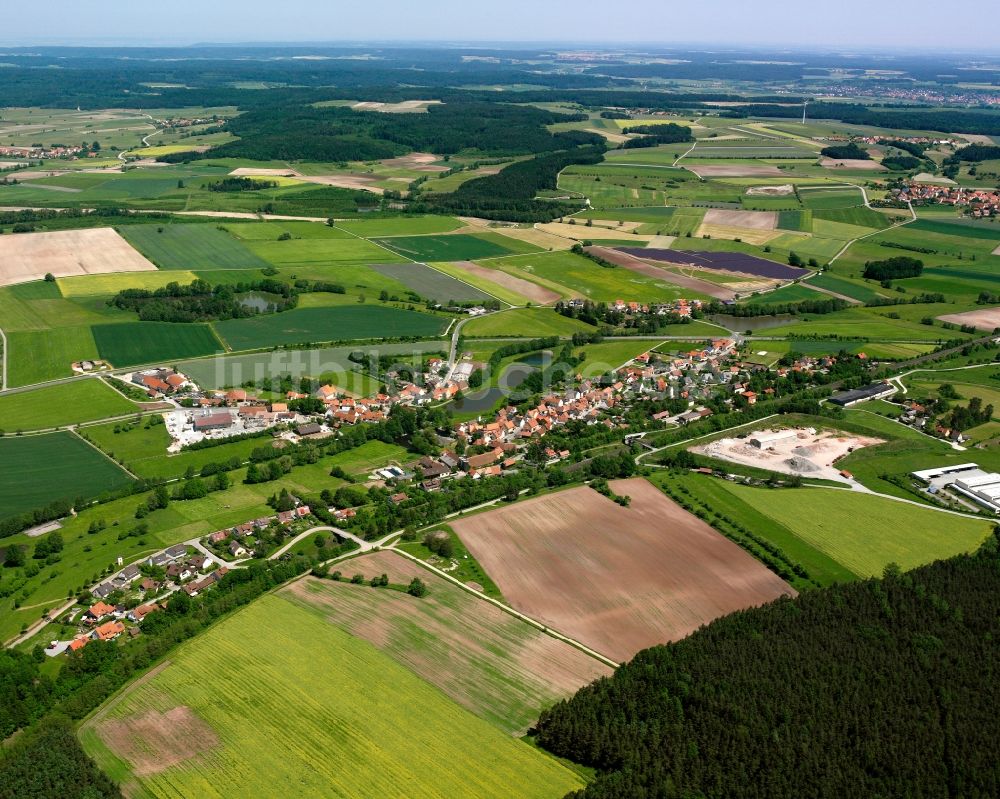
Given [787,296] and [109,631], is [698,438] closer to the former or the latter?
[109,631]


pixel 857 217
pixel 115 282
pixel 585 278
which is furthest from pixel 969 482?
pixel 857 217

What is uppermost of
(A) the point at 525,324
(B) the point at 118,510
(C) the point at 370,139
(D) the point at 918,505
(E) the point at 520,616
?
(C) the point at 370,139

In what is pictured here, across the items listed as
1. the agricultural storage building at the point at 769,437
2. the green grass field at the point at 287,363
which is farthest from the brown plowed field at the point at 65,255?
the agricultural storage building at the point at 769,437

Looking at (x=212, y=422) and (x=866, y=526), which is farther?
(x=212, y=422)

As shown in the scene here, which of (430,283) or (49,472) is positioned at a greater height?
(430,283)

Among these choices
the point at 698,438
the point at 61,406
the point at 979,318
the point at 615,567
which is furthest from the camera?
the point at 979,318

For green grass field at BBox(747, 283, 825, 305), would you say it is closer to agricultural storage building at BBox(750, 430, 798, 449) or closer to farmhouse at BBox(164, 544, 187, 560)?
agricultural storage building at BBox(750, 430, 798, 449)

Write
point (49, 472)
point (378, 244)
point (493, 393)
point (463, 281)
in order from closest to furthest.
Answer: point (49, 472) < point (493, 393) < point (463, 281) < point (378, 244)
